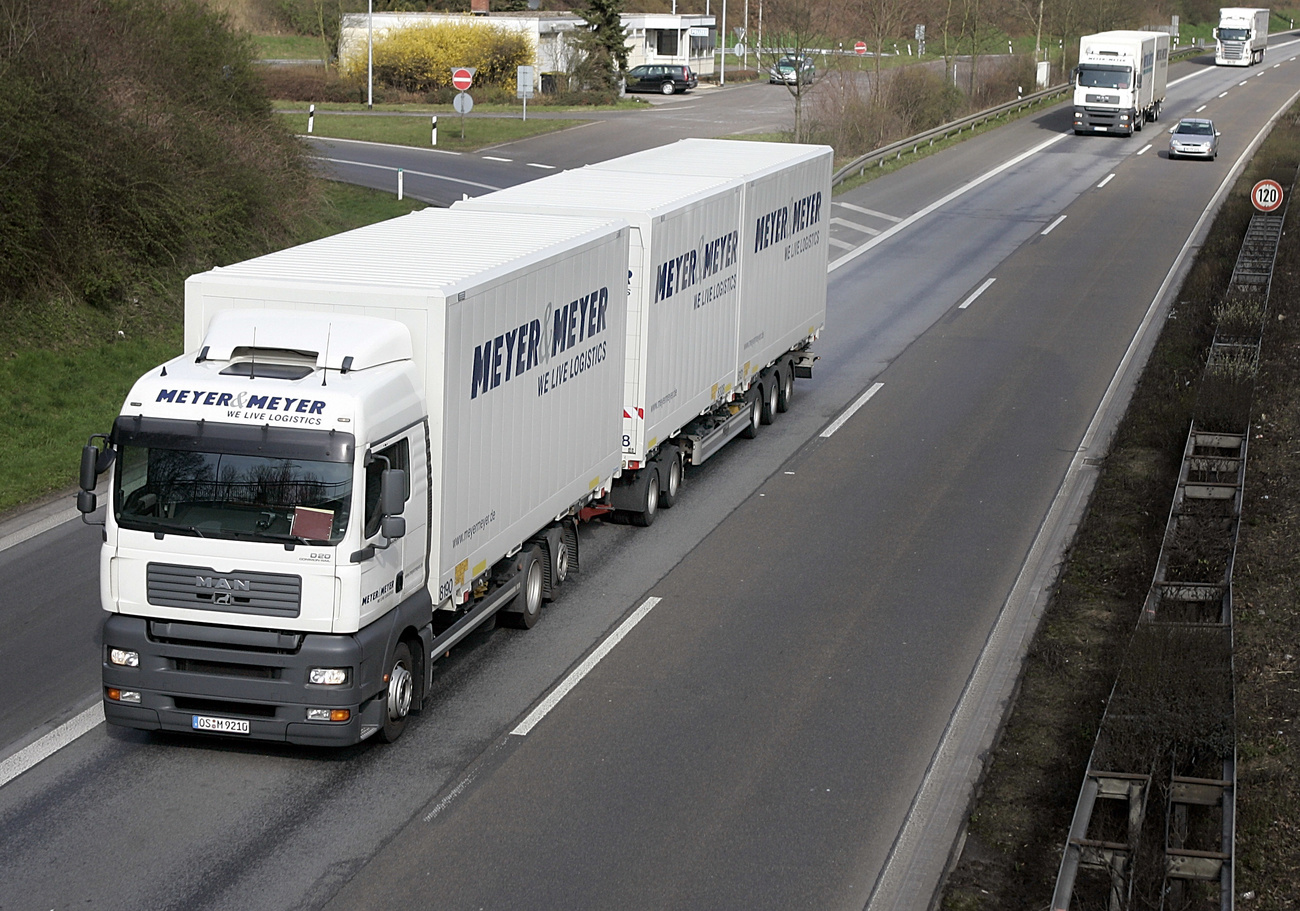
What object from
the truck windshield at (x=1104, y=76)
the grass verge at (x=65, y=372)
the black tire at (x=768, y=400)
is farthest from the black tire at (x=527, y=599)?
the truck windshield at (x=1104, y=76)

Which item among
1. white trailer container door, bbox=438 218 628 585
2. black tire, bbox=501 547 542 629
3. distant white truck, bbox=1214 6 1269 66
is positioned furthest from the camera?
distant white truck, bbox=1214 6 1269 66

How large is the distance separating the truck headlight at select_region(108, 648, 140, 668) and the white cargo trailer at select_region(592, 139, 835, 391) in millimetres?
10086

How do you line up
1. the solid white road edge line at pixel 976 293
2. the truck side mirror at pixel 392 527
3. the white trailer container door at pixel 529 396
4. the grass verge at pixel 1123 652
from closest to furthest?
the grass verge at pixel 1123 652 → the truck side mirror at pixel 392 527 → the white trailer container door at pixel 529 396 → the solid white road edge line at pixel 976 293

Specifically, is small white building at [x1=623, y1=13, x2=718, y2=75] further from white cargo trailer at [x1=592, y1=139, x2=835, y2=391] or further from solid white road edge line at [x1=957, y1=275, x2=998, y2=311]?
white cargo trailer at [x1=592, y1=139, x2=835, y2=391]

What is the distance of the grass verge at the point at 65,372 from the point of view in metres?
18.0

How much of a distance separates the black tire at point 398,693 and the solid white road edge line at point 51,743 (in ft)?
7.59

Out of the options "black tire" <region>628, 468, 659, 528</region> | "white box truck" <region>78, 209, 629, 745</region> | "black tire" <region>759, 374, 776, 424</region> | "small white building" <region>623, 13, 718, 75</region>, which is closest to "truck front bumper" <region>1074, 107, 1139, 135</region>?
"small white building" <region>623, 13, 718, 75</region>

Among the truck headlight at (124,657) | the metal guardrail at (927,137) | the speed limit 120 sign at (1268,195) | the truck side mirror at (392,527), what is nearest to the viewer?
the truck side mirror at (392,527)

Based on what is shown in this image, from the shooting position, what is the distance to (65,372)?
2116cm

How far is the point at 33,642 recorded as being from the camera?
13.1 m

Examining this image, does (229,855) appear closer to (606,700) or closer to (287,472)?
(287,472)

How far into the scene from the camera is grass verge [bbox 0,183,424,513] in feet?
→ 59.2

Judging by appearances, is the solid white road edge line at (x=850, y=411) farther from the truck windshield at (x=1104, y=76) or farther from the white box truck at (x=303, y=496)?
the truck windshield at (x=1104, y=76)

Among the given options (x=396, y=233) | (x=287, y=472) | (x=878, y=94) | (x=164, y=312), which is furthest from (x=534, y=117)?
(x=287, y=472)
